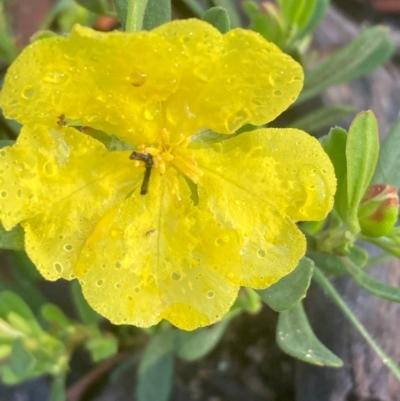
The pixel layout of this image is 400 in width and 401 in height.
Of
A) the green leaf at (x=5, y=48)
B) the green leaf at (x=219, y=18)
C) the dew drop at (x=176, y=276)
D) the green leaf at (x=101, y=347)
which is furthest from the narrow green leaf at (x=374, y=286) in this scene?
the green leaf at (x=5, y=48)

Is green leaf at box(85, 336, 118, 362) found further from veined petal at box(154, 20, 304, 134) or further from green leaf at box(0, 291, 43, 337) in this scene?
veined petal at box(154, 20, 304, 134)

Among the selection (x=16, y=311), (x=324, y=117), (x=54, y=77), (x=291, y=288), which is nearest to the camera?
(x=54, y=77)

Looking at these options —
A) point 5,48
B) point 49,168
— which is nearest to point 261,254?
point 49,168

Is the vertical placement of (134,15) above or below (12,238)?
above

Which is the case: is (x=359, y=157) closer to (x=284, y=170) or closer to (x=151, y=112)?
(x=284, y=170)

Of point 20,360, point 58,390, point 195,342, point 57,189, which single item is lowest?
point 58,390

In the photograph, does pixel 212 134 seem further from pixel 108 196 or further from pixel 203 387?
pixel 203 387
